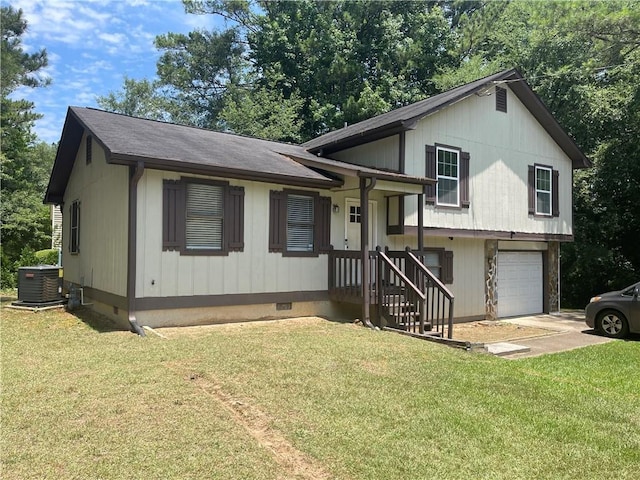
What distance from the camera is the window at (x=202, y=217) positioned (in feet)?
28.0

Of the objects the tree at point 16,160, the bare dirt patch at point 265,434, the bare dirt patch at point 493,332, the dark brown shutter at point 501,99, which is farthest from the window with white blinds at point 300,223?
the tree at point 16,160

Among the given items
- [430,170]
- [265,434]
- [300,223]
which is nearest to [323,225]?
[300,223]

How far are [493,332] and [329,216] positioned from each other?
15.1 ft

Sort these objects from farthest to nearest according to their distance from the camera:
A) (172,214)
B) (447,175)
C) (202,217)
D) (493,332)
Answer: (447,175)
(493,332)
(202,217)
(172,214)

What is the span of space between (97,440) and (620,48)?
22.0 meters

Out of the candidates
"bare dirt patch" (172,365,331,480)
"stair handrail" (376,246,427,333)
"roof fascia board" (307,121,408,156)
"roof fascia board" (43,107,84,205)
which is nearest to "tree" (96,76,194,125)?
"roof fascia board" (43,107,84,205)

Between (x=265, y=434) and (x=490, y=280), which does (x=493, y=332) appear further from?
(x=265, y=434)

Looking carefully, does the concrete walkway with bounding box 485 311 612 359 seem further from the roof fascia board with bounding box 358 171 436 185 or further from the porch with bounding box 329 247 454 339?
the roof fascia board with bounding box 358 171 436 185

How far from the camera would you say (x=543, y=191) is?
1434 cm

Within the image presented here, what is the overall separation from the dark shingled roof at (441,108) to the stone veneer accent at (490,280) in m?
4.07

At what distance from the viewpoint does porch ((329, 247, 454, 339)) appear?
367 inches

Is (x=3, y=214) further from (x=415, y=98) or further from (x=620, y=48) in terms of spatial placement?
(x=620, y=48)

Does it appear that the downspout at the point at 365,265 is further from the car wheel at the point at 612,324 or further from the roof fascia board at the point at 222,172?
the car wheel at the point at 612,324

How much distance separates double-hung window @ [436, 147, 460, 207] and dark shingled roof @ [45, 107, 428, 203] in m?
1.99
